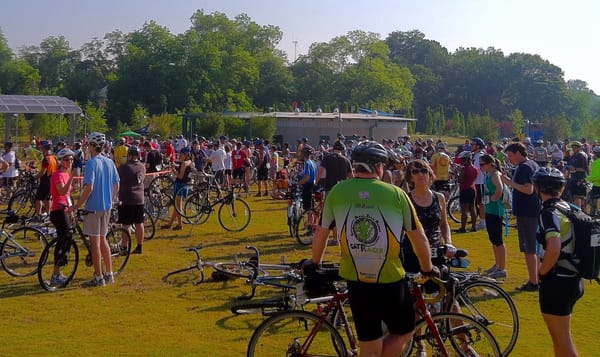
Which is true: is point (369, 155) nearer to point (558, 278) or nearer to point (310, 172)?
point (558, 278)

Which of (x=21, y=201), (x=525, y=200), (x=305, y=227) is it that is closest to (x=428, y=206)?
(x=525, y=200)

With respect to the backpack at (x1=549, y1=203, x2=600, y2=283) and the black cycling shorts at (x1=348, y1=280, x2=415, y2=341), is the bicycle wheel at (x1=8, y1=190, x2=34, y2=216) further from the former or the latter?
the backpack at (x1=549, y1=203, x2=600, y2=283)

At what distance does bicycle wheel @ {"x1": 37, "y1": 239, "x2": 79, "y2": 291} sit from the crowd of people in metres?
0.09

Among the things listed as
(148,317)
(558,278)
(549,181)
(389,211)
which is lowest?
(148,317)

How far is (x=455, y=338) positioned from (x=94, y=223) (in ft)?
17.6

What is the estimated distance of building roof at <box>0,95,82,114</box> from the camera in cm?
2956

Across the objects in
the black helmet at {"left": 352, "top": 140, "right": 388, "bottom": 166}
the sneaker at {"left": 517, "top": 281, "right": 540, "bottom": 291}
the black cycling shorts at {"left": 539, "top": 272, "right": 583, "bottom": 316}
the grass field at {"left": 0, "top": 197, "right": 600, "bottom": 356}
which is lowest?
the grass field at {"left": 0, "top": 197, "right": 600, "bottom": 356}

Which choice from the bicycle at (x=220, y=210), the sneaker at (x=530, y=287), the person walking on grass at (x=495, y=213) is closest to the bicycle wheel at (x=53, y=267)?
the bicycle at (x=220, y=210)

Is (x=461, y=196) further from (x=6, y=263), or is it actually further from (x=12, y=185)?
(x=12, y=185)

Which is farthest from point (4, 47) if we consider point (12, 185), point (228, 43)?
point (12, 185)

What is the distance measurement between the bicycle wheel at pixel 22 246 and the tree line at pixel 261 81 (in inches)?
1481

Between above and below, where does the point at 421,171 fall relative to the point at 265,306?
above

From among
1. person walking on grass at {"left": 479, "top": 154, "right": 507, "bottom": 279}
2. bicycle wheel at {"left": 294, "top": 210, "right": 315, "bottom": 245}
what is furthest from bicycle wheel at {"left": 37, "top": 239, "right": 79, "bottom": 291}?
person walking on grass at {"left": 479, "top": 154, "right": 507, "bottom": 279}

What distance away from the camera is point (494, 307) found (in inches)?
256
